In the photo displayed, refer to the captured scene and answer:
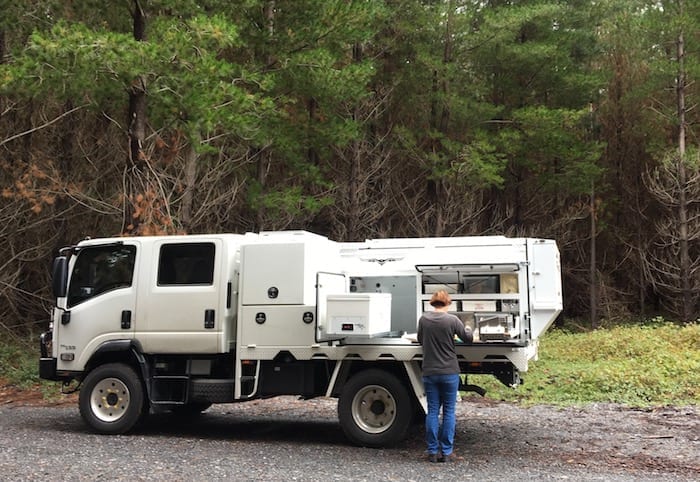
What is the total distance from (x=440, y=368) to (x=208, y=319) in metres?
3.09

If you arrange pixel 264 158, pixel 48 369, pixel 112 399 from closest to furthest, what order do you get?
pixel 112 399 < pixel 48 369 < pixel 264 158

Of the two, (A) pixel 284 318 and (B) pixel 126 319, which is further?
(B) pixel 126 319

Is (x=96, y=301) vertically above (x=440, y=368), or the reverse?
(x=96, y=301)

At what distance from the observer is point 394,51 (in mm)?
23625

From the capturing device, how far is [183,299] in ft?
29.1

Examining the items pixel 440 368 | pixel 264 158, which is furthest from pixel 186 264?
pixel 264 158

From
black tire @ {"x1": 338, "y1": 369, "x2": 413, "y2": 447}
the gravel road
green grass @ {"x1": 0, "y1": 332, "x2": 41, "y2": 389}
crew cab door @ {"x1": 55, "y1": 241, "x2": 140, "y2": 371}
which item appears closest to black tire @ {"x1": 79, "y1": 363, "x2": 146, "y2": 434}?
the gravel road

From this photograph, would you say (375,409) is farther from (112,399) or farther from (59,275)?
(59,275)

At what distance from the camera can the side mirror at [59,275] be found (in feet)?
29.6

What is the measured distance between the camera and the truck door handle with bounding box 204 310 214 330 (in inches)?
344

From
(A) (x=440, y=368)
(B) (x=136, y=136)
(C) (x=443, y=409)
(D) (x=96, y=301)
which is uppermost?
(B) (x=136, y=136)

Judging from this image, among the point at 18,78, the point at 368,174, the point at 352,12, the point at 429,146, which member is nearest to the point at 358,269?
the point at 18,78

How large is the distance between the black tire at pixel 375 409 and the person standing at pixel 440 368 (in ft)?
1.66

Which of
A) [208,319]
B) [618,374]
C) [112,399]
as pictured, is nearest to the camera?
[208,319]
